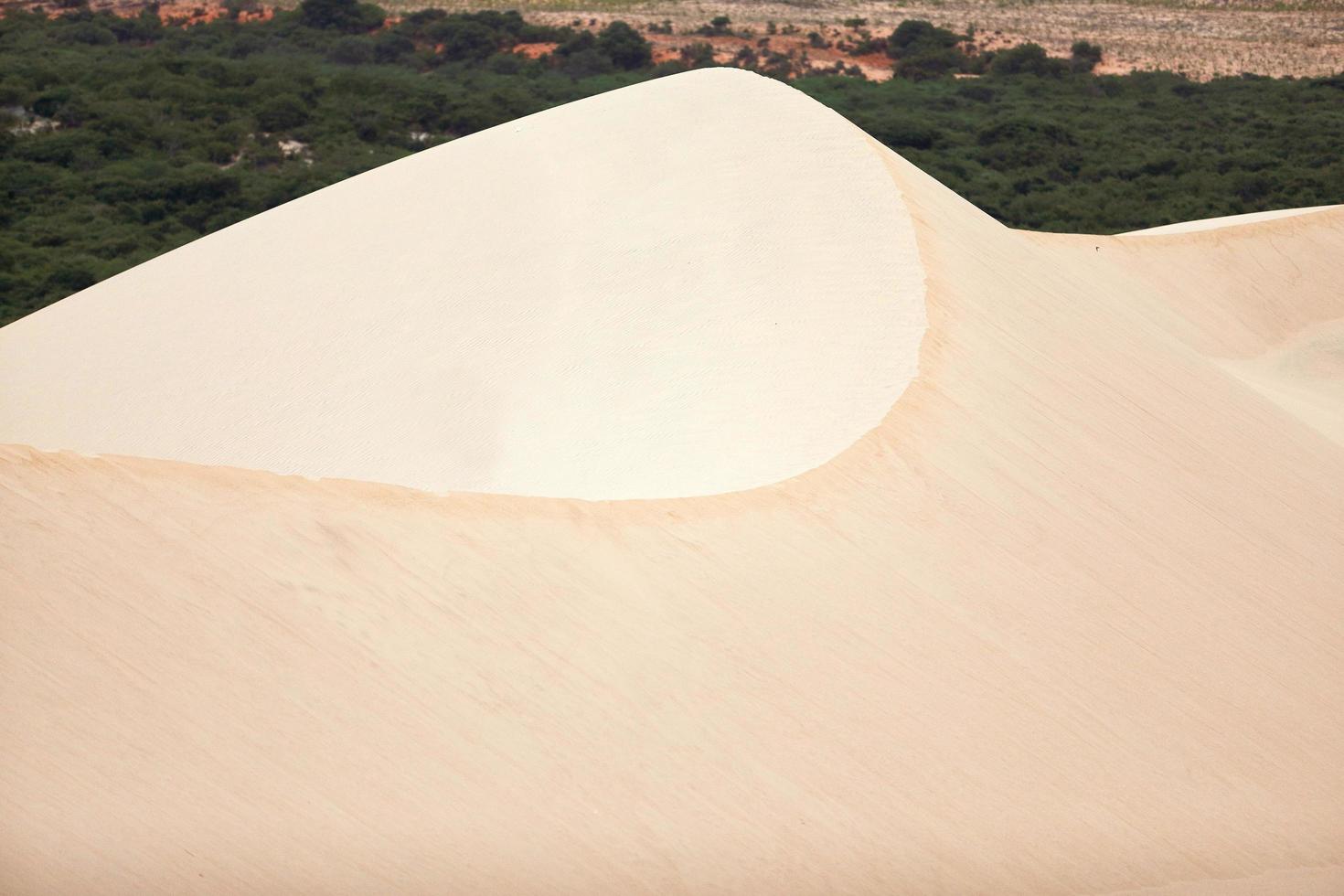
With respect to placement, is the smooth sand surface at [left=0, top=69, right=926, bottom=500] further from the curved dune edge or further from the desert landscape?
the desert landscape

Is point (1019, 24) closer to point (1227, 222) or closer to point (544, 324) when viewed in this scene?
point (1227, 222)

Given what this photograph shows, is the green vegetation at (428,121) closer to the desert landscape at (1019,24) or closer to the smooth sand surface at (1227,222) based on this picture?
the desert landscape at (1019,24)

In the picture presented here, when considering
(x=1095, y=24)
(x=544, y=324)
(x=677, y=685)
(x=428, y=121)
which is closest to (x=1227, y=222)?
(x=544, y=324)

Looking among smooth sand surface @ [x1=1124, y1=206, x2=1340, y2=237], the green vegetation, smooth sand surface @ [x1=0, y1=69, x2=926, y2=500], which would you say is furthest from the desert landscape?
smooth sand surface @ [x1=0, y1=69, x2=926, y2=500]

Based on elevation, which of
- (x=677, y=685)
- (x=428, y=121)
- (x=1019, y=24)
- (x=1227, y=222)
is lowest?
Result: (x=1019, y=24)

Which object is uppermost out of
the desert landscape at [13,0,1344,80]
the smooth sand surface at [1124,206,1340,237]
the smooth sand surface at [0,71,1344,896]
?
the smooth sand surface at [0,71,1344,896]

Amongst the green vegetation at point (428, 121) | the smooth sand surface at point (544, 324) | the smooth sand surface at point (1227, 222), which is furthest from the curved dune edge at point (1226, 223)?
the green vegetation at point (428, 121)
